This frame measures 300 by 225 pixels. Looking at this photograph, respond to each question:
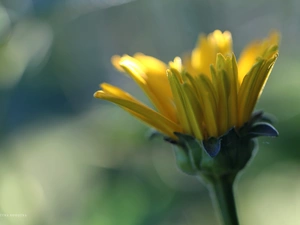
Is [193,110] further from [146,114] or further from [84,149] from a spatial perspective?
[84,149]

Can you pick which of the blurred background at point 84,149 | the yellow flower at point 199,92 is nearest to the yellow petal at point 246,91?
the yellow flower at point 199,92

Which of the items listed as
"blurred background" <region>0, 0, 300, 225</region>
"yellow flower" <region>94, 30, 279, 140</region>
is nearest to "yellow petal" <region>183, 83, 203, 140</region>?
"yellow flower" <region>94, 30, 279, 140</region>

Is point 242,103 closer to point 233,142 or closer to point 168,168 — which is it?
point 233,142

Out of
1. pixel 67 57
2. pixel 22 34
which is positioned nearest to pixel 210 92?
pixel 22 34

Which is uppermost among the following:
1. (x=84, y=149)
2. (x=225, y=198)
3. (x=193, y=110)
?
(x=193, y=110)

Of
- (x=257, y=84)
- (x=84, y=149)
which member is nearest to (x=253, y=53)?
(x=257, y=84)
